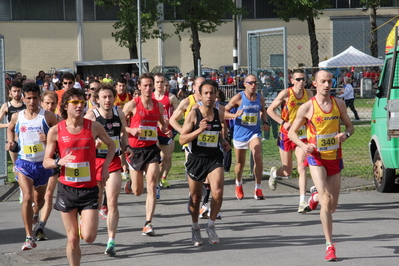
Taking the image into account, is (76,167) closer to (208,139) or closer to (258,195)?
(208,139)

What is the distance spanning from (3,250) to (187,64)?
144ft

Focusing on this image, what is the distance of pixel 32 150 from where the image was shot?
8.17 metres

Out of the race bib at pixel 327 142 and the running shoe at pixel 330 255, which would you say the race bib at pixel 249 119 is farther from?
the running shoe at pixel 330 255

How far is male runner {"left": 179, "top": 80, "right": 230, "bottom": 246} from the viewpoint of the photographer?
308 inches

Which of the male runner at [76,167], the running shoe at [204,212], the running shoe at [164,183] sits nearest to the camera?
the male runner at [76,167]

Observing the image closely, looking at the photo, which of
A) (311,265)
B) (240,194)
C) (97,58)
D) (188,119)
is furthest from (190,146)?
(97,58)

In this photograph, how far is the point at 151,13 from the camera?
119 feet

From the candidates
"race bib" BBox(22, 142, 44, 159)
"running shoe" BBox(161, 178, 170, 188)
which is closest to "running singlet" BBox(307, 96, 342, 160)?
"race bib" BBox(22, 142, 44, 159)

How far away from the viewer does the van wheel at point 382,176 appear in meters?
10.9

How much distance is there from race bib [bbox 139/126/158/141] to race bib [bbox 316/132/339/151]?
2584mm

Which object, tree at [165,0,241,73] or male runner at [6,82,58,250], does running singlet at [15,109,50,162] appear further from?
tree at [165,0,241,73]

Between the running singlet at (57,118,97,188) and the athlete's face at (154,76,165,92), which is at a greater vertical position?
the athlete's face at (154,76,165,92)

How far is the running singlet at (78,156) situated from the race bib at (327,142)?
260 centimetres

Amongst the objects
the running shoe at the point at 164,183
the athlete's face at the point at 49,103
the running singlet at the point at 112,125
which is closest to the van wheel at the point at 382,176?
the running shoe at the point at 164,183
